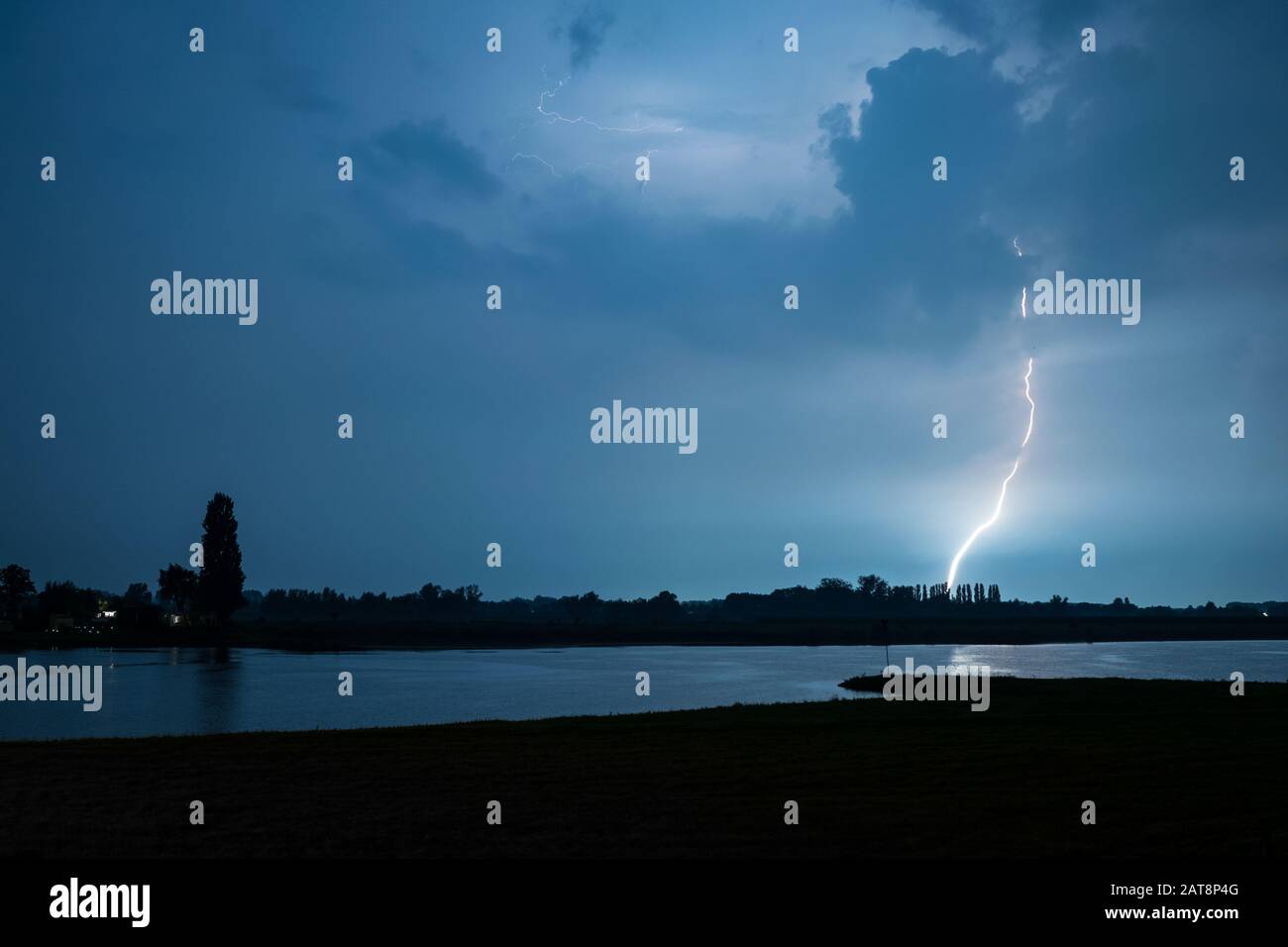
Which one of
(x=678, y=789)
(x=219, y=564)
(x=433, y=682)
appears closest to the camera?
(x=678, y=789)

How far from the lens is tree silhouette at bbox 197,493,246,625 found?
15300 cm

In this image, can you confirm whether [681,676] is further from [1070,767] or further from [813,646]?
[813,646]

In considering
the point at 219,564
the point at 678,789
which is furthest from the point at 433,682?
the point at 219,564

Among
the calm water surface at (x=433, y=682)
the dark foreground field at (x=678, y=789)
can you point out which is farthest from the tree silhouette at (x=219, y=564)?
the dark foreground field at (x=678, y=789)

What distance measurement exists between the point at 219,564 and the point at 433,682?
86250 mm

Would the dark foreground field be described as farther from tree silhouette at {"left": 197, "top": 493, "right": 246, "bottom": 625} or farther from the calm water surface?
tree silhouette at {"left": 197, "top": 493, "right": 246, "bottom": 625}

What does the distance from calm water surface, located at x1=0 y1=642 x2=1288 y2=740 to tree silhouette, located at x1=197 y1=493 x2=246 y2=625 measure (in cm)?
984

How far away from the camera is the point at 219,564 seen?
502 feet

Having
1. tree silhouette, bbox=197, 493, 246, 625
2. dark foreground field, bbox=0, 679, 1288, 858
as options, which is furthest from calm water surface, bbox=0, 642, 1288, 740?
dark foreground field, bbox=0, 679, 1288, 858

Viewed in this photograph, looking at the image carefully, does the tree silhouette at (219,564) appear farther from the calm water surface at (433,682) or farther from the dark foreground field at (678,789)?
the dark foreground field at (678,789)

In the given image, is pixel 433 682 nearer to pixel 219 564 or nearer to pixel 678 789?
pixel 678 789

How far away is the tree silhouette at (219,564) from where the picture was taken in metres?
153

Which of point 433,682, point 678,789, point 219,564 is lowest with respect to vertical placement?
point 433,682
